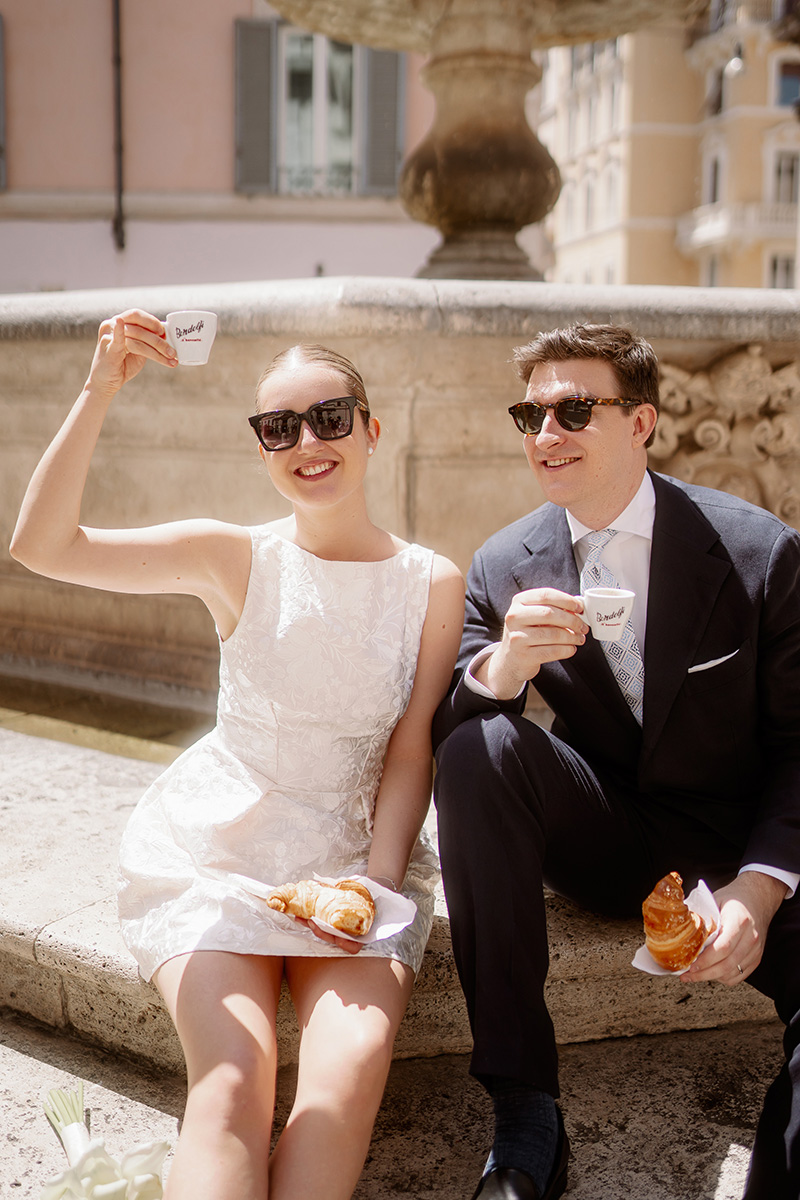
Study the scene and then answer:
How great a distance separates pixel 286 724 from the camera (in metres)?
1.99

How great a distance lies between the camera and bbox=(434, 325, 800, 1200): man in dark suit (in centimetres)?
168

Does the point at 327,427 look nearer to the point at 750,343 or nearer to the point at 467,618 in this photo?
the point at 467,618

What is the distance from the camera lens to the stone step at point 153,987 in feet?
6.54

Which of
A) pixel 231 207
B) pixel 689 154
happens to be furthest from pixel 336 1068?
pixel 689 154

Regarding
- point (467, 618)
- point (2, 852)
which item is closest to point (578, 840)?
point (467, 618)

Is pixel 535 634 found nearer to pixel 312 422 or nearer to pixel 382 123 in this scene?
pixel 312 422

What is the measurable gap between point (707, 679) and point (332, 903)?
2.28 ft

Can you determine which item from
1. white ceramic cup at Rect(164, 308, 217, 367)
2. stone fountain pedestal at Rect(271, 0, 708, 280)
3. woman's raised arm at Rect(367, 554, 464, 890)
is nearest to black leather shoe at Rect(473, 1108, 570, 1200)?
woman's raised arm at Rect(367, 554, 464, 890)

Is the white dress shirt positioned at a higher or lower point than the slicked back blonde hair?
lower

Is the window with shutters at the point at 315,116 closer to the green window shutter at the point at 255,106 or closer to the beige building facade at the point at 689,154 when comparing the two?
the green window shutter at the point at 255,106

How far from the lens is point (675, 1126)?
1885mm

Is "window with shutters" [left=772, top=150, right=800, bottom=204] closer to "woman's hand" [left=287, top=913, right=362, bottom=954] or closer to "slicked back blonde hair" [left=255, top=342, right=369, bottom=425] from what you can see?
"slicked back blonde hair" [left=255, top=342, right=369, bottom=425]

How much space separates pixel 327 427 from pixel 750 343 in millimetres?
1627

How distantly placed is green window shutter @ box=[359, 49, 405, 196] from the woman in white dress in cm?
1127
